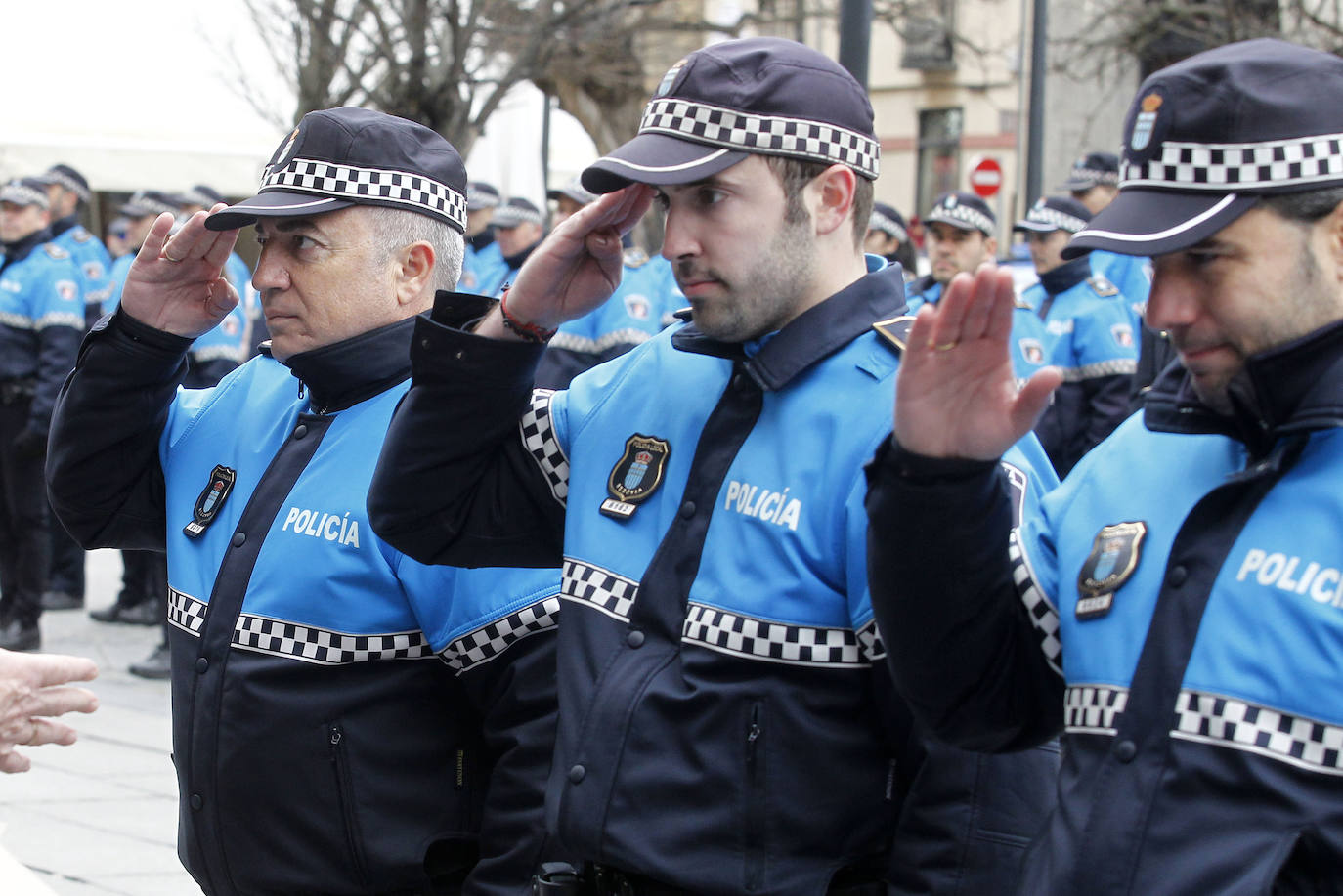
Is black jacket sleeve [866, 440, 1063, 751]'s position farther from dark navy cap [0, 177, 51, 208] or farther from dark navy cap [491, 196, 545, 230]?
dark navy cap [491, 196, 545, 230]

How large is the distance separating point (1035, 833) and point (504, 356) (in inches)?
43.0

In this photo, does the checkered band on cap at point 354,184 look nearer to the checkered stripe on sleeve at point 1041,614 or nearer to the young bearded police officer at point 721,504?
the young bearded police officer at point 721,504

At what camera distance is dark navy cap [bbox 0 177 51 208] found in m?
9.50

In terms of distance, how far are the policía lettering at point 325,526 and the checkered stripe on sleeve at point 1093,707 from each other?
1.36 metres

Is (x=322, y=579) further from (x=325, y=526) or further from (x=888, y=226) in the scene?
(x=888, y=226)

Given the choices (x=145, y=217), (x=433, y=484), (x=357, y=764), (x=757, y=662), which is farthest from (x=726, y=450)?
(x=145, y=217)

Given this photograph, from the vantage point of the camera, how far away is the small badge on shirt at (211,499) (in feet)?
10.3

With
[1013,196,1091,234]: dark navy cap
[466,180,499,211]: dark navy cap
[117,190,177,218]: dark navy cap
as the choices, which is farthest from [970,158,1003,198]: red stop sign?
[117,190,177,218]: dark navy cap

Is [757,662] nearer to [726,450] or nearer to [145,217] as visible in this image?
[726,450]

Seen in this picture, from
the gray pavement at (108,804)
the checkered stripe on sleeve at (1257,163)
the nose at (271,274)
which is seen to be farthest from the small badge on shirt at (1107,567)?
the gray pavement at (108,804)

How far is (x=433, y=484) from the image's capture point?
2693mm

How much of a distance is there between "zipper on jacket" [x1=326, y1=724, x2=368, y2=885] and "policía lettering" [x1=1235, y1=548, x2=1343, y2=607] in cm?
160

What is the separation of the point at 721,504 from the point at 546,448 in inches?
16.5

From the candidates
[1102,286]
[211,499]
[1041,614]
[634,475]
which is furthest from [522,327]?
[1102,286]
